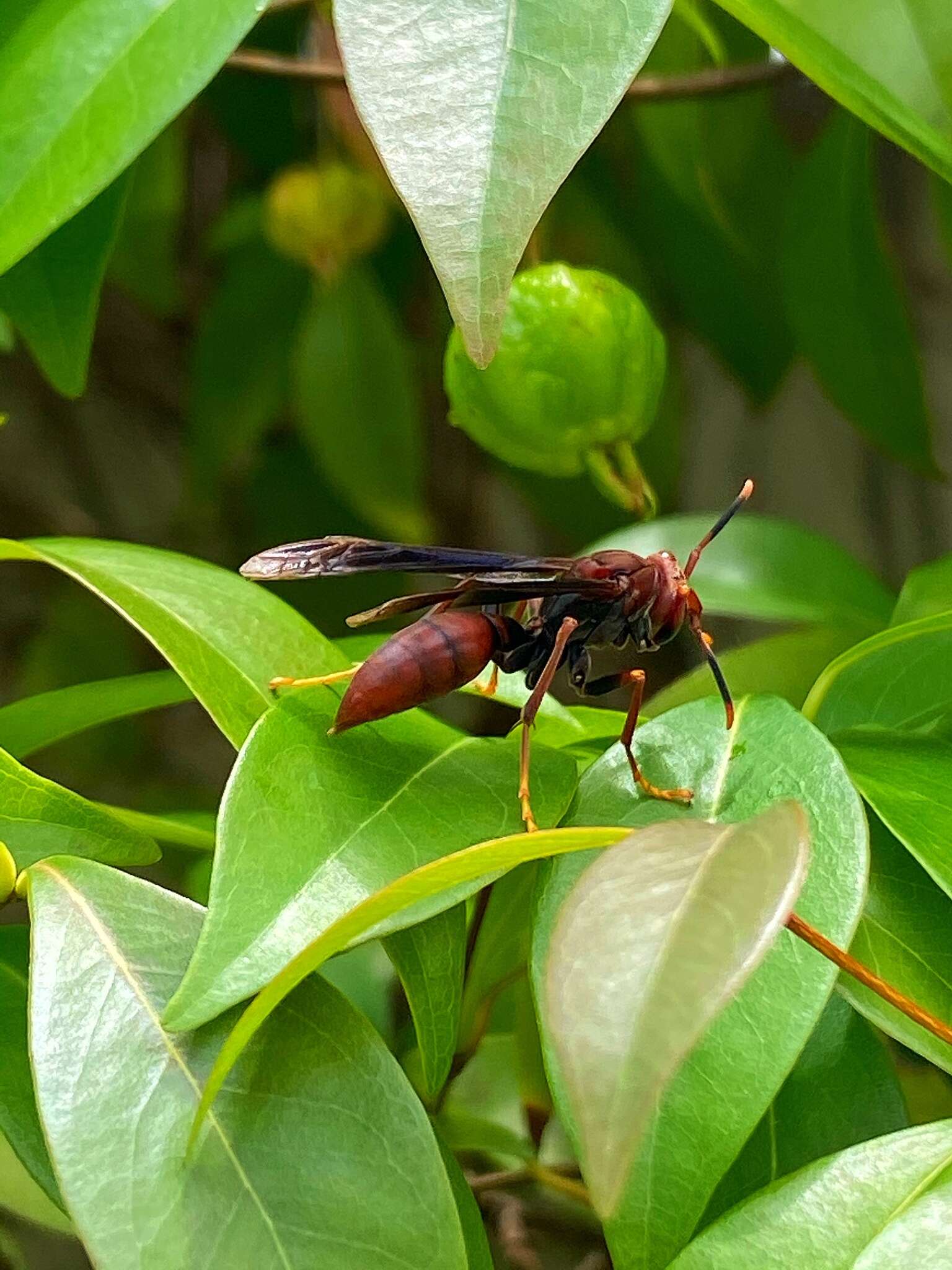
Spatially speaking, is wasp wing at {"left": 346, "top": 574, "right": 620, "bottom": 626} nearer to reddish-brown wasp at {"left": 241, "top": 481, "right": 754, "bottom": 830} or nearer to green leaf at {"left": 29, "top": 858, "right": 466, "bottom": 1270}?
reddish-brown wasp at {"left": 241, "top": 481, "right": 754, "bottom": 830}

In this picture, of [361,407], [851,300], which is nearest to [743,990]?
[851,300]

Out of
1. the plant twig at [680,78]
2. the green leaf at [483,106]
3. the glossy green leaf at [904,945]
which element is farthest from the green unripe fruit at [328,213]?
the glossy green leaf at [904,945]

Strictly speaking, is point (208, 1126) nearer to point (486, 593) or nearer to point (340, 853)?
point (340, 853)

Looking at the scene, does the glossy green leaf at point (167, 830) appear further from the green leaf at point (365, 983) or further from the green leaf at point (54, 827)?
the green leaf at point (365, 983)

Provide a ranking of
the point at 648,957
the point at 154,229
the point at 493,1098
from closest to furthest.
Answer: the point at 648,957 < the point at 493,1098 < the point at 154,229

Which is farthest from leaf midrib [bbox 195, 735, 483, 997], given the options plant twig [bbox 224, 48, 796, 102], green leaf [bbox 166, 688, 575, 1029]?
plant twig [bbox 224, 48, 796, 102]

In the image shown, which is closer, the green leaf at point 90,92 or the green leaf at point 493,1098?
the green leaf at point 90,92

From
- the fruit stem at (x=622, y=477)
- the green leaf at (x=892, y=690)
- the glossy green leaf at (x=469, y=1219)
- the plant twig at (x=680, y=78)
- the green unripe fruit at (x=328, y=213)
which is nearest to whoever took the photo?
the glossy green leaf at (x=469, y=1219)
